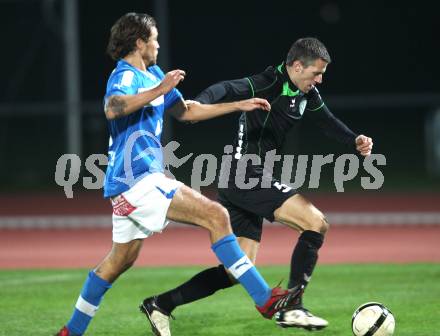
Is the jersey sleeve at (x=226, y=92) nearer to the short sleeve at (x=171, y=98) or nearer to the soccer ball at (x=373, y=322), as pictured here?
the short sleeve at (x=171, y=98)

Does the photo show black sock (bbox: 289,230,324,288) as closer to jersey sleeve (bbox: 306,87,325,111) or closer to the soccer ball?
the soccer ball

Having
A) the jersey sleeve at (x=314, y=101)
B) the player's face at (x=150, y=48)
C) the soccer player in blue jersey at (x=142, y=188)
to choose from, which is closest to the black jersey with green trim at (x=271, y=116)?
the jersey sleeve at (x=314, y=101)

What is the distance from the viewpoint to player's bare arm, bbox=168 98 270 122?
610 centimetres

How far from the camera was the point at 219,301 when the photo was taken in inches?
347

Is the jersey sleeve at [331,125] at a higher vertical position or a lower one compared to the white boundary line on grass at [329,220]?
higher

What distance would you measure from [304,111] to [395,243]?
22.8 feet

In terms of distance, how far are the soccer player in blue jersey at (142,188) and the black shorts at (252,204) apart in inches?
34.7

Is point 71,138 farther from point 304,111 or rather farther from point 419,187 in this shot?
point 304,111

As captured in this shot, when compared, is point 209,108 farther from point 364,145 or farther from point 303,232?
point 364,145

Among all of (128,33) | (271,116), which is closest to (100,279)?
(128,33)

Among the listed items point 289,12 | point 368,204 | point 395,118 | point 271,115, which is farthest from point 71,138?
point 289,12

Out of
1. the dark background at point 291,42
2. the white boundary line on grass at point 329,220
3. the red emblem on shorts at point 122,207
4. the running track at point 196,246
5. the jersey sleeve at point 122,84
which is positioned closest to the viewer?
the jersey sleeve at point 122,84

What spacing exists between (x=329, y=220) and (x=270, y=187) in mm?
9876

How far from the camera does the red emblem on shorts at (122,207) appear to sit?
595 centimetres
